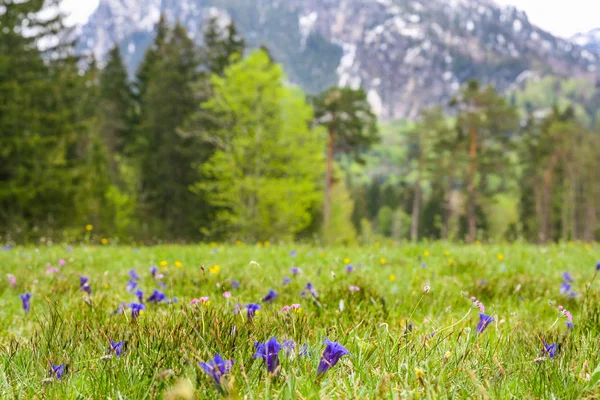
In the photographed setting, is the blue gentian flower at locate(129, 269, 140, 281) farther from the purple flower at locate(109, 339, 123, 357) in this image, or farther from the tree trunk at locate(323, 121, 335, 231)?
the tree trunk at locate(323, 121, 335, 231)

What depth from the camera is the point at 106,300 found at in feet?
12.1

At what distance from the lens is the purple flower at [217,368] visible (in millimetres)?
1350

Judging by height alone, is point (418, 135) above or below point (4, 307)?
above

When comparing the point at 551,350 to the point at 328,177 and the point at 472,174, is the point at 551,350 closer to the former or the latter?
the point at 328,177

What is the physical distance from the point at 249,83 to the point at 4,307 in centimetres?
2542

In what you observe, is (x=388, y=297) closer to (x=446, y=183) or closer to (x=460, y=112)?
(x=460, y=112)

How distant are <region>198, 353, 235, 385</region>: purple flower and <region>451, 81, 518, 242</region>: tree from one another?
4701 centimetres

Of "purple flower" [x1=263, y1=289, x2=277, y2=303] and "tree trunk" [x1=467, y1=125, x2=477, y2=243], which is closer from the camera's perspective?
"purple flower" [x1=263, y1=289, x2=277, y2=303]

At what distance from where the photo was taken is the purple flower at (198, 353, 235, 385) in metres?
1.35

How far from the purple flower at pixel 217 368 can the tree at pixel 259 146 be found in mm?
26691

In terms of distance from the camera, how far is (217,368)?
53.8 inches

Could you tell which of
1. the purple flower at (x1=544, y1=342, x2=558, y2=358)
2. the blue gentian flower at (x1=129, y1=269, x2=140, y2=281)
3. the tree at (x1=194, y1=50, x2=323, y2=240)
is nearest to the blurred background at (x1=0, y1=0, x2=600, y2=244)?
the tree at (x1=194, y1=50, x2=323, y2=240)

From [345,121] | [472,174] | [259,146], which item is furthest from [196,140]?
[472,174]

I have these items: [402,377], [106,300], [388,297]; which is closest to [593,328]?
[402,377]
